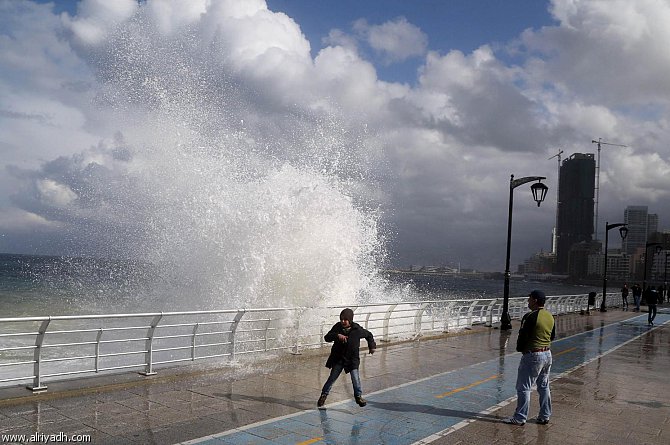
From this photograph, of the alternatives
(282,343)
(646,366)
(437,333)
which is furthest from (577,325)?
(282,343)

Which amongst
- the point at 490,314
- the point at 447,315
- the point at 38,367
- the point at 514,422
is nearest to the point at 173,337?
the point at 38,367

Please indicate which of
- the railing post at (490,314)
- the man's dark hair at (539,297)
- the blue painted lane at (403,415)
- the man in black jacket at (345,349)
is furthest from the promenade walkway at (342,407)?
the railing post at (490,314)

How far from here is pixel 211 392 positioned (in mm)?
8570

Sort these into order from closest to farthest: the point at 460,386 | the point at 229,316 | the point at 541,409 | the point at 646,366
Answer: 1. the point at 541,409
2. the point at 460,386
3. the point at 646,366
4. the point at 229,316

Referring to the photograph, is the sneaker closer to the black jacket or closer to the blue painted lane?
the blue painted lane

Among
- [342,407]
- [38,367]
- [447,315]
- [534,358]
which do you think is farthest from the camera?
[447,315]

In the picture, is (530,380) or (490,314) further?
(490,314)

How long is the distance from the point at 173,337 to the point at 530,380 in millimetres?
6094

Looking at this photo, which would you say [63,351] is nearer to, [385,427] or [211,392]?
[211,392]

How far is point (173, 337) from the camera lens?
9.98 meters

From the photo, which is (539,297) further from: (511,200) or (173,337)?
(511,200)

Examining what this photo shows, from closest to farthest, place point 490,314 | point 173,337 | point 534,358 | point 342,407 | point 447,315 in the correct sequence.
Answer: point 534,358, point 342,407, point 173,337, point 447,315, point 490,314

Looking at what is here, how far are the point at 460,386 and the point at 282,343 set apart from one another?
285 inches

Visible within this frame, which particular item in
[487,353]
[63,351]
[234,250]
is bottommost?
[63,351]
